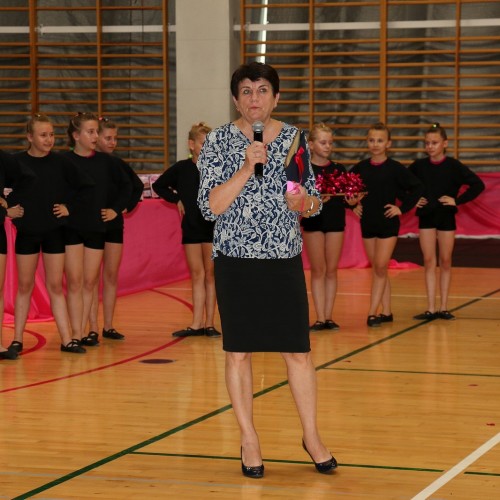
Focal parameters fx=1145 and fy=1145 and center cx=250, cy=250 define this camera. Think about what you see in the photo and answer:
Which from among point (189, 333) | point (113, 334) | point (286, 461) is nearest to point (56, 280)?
point (113, 334)

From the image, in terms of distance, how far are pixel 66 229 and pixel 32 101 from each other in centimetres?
889

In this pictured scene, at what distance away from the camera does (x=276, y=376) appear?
727 cm

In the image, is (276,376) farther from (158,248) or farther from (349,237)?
(349,237)

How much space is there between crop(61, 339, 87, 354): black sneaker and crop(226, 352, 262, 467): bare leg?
3.54 m

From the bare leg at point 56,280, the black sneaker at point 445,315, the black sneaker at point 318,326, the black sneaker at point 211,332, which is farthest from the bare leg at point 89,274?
the black sneaker at point 445,315

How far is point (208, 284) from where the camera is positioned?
8.96 metres

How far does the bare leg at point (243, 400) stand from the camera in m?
4.76

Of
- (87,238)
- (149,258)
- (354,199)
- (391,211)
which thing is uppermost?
(354,199)

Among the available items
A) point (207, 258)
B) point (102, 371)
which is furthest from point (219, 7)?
point (102, 371)

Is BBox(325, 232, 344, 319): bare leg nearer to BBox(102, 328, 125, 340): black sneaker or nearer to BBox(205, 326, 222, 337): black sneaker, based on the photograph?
BBox(205, 326, 222, 337): black sneaker

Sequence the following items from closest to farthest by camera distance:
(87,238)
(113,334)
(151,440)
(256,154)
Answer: (256,154), (151,440), (87,238), (113,334)

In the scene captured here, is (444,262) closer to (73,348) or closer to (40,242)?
(73,348)

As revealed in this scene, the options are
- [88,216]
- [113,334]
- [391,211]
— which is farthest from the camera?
[391,211]

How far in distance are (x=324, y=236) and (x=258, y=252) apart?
4.59 metres
